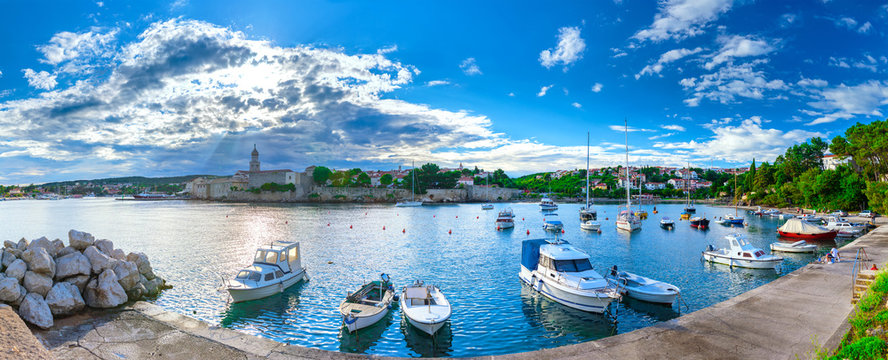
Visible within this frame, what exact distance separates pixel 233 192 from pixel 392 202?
55.2m

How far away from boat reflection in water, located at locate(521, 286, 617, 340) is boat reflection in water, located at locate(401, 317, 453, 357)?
3393 millimetres

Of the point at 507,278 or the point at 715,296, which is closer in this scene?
the point at 715,296

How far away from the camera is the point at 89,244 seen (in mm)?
15391

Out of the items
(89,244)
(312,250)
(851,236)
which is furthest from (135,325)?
(851,236)

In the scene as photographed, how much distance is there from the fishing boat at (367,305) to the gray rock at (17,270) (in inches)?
378

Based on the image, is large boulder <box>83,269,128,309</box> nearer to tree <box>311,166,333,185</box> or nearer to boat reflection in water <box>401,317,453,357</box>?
boat reflection in water <box>401,317,453,357</box>

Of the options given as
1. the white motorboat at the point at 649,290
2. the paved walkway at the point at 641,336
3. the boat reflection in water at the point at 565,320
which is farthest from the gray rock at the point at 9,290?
the white motorboat at the point at 649,290

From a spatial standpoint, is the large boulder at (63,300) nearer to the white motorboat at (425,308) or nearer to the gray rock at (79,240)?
the gray rock at (79,240)

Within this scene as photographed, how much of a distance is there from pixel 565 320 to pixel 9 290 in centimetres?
1699

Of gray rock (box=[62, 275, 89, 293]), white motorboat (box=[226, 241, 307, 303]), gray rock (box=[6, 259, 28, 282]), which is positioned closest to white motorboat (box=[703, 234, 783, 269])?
white motorboat (box=[226, 241, 307, 303])

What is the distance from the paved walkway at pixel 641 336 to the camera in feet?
28.3

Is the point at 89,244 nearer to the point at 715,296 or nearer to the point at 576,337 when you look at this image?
the point at 576,337

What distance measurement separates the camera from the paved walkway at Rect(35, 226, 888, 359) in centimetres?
862

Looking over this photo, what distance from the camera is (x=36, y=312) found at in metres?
11.0
